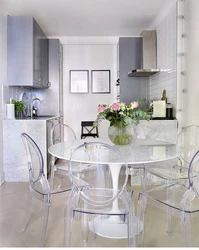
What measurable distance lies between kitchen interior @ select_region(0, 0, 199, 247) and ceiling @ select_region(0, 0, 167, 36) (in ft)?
0.22

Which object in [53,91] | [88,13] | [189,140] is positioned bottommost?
[189,140]

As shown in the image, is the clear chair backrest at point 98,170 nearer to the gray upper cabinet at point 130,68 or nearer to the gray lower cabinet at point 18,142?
the gray lower cabinet at point 18,142

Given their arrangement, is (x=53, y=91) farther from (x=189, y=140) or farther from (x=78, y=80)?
(x=189, y=140)

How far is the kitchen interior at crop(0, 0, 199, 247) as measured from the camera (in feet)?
11.1

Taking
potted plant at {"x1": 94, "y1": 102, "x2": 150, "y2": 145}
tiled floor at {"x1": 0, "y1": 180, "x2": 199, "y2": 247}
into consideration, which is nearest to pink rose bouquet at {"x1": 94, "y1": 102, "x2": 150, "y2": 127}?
potted plant at {"x1": 94, "y1": 102, "x2": 150, "y2": 145}

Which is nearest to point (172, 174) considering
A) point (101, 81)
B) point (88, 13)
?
point (88, 13)

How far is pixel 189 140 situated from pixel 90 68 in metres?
3.35

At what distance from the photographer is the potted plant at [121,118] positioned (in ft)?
7.13

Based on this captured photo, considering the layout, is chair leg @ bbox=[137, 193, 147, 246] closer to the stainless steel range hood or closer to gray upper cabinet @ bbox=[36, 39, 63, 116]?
the stainless steel range hood

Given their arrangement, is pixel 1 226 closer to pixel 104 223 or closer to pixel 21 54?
pixel 104 223

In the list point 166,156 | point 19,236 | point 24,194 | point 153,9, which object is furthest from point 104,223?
point 153,9

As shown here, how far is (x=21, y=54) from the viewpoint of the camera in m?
3.79

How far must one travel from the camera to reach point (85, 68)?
5.61m

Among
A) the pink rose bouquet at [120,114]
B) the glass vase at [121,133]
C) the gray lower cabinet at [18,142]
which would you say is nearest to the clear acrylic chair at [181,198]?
the glass vase at [121,133]
